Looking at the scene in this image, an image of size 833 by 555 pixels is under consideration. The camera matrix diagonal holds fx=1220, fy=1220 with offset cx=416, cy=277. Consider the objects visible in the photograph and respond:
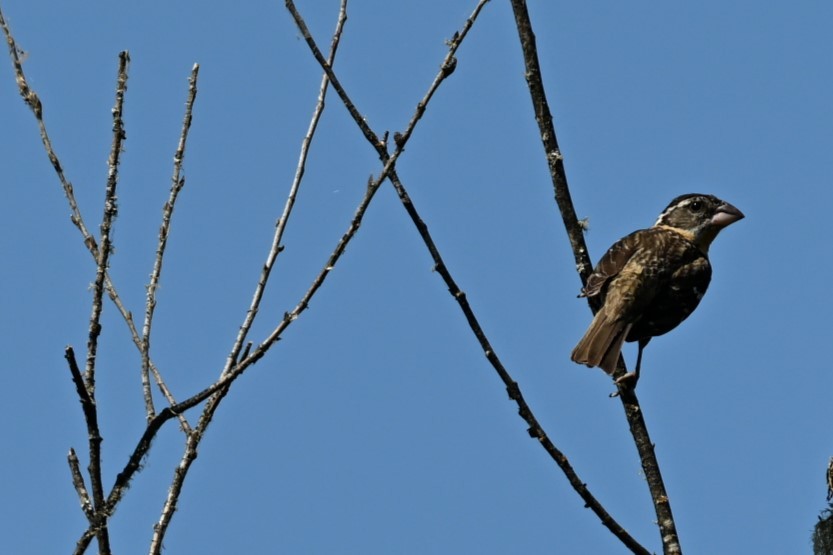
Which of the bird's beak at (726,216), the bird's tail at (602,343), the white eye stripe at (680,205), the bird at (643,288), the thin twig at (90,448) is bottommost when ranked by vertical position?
the thin twig at (90,448)

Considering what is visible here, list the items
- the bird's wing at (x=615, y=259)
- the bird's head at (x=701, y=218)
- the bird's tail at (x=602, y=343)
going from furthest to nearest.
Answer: the bird's head at (x=701, y=218), the bird's wing at (x=615, y=259), the bird's tail at (x=602, y=343)

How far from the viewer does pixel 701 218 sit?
7.38 m

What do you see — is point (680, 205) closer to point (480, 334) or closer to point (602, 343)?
point (602, 343)

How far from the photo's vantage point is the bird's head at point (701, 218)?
7.29 m

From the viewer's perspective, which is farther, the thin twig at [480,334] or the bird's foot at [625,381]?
the bird's foot at [625,381]

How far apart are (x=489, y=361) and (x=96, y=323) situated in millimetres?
1258

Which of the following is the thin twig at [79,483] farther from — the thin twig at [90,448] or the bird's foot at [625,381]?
the bird's foot at [625,381]

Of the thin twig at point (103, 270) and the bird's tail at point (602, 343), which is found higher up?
the bird's tail at point (602, 343)

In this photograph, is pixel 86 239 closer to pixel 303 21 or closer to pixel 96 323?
pixel 96 323

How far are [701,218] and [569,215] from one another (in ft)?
11.0

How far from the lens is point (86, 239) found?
10.6ft

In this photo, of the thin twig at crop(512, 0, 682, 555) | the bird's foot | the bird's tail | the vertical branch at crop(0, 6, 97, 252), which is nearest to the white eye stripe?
the bird's tail

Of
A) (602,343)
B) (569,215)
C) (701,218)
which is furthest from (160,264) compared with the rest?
(701,218)

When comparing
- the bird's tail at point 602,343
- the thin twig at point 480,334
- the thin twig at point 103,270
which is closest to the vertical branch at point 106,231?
the thin twig at point 103,270
